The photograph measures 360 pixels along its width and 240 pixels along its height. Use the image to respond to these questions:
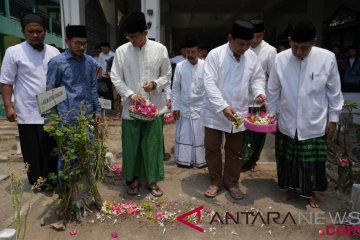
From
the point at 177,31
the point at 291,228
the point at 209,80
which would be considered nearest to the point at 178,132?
the point at 209,80

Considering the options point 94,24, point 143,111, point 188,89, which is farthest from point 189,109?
point 94,24

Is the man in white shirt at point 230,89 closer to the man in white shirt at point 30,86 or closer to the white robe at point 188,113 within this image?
the white robe at point 188,113

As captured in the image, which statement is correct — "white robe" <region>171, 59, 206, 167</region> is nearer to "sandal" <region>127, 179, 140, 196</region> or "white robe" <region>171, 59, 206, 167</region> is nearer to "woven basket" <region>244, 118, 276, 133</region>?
"sandal" <region>127, 179, 140, 196</region>

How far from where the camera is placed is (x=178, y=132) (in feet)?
16.4

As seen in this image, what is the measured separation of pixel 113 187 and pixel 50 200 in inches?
28.4

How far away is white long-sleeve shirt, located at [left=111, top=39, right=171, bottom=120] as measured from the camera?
3629 millimetres

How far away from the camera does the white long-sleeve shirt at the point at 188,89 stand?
4.77 meters

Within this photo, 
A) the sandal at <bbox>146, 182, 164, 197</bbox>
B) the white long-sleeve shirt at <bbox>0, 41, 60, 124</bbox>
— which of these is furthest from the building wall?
the sandal at <bbox>146, 182, 164, 197</bbox>

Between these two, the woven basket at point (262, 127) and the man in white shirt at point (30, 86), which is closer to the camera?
the woven basket at point (262, 127)

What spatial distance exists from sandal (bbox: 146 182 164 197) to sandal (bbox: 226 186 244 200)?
0.77 m

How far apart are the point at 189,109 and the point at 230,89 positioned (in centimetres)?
137

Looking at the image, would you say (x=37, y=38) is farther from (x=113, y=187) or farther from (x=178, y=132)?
(x=178, y=132)

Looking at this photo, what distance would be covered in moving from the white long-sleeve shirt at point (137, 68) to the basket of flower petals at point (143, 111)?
0.19m

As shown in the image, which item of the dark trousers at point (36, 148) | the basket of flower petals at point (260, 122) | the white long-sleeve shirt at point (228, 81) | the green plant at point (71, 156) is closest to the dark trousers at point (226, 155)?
the white long-sleeve shirt at point (228, 81)
